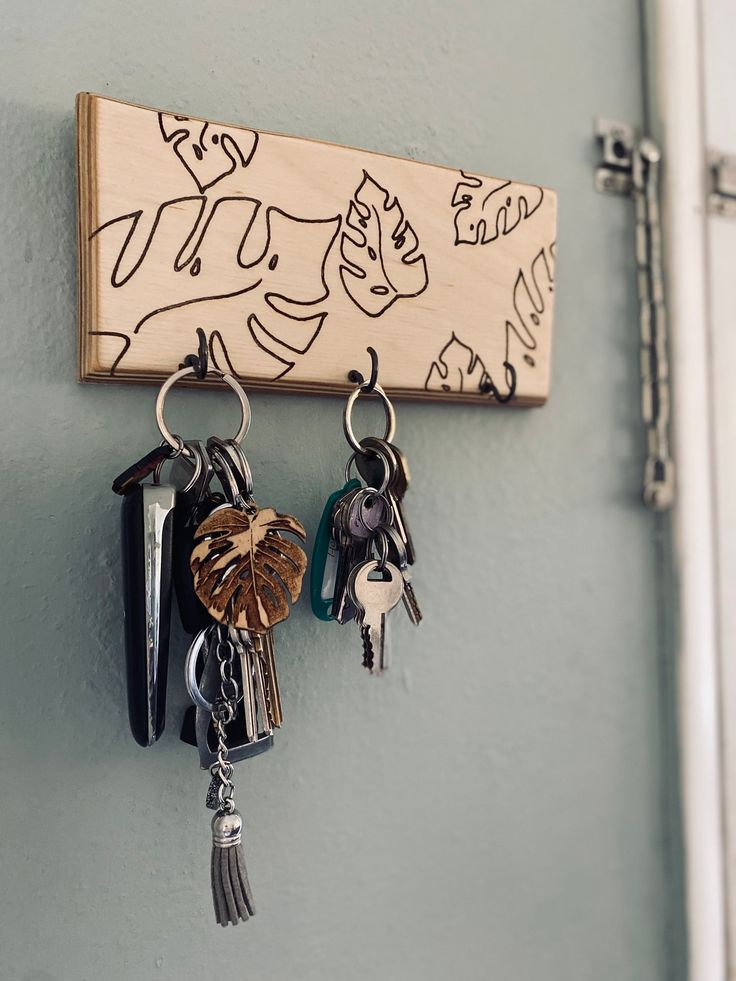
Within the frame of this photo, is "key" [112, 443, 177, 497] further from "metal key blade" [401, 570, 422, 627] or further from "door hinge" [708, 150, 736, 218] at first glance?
"door hinge" [708, 150, 736, 218]

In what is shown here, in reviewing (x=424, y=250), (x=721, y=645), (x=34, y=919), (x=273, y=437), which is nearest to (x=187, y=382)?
(x=273, y=437)

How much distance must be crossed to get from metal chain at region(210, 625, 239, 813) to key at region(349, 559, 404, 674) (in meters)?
0.08

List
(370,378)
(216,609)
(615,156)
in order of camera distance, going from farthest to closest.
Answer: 1. (615,156)
2. (370,378)
3. (216,609)

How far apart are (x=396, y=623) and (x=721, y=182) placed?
0.49 m

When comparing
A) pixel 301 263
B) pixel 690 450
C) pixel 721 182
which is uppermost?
pixel 721 182

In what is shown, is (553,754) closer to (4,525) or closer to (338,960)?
(338,960)

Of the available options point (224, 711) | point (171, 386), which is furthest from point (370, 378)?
point (224, 711)

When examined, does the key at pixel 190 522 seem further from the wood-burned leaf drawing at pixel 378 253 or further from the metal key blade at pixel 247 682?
the wood-burned leaf drawing at pixel 378 253

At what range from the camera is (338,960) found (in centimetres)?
60

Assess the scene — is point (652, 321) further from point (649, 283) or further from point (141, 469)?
point (141, 469)

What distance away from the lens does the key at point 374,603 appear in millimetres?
511

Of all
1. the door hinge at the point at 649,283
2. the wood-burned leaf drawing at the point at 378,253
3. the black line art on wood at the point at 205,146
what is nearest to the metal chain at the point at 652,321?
the door hinge at the point at 649,283

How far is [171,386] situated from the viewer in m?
0.53

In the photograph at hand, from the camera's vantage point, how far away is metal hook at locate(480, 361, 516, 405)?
2.06 feet
